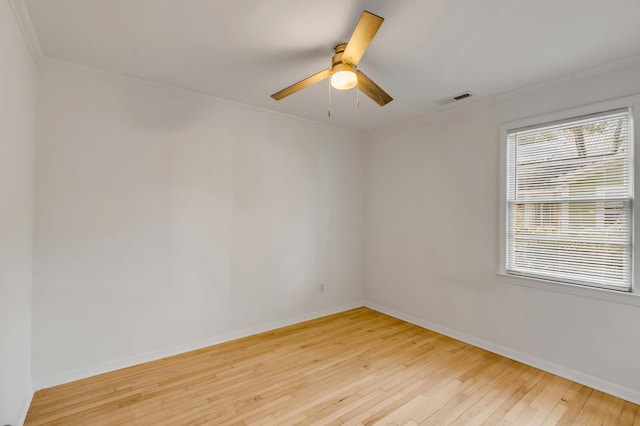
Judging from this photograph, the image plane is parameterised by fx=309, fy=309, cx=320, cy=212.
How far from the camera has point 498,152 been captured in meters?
3.17

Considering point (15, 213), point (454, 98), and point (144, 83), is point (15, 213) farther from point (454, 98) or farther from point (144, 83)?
point (454, 98)

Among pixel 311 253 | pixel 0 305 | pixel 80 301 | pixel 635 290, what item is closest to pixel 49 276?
pixel 80 301

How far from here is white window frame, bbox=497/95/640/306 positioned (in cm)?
237

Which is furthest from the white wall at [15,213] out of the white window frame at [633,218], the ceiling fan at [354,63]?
the white window frame at [633,218]

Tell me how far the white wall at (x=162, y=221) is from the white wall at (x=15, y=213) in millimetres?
187

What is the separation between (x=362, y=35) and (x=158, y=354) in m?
3.19

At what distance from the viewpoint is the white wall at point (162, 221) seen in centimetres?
251

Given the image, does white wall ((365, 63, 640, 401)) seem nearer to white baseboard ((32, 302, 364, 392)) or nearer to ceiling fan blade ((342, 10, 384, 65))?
white baseboard ((32, 302, 364, 392))

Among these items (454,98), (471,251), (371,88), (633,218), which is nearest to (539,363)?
(471,251)

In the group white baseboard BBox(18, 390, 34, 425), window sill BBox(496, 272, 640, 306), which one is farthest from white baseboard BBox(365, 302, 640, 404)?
white baseboard BBox(18, 390, 34, 425)

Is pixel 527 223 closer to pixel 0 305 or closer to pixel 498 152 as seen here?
pixel 498 152

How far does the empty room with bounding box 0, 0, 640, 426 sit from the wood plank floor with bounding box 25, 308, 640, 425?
0.07 feet

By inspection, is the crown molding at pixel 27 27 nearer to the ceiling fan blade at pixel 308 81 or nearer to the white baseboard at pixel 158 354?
the ceiling fan blade at pixel 308 81

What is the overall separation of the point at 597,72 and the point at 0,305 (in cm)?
442
